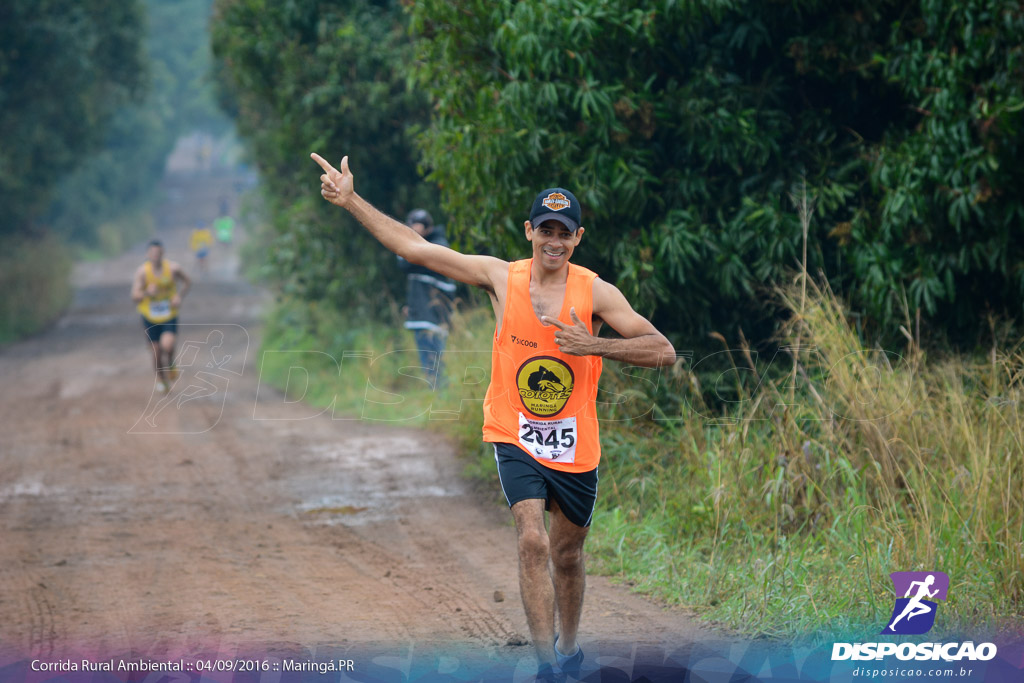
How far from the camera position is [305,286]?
55.1 feet

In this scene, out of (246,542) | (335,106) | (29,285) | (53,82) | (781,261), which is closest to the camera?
(246,542)

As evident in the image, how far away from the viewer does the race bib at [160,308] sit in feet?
44.9

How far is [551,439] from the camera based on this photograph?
456cm

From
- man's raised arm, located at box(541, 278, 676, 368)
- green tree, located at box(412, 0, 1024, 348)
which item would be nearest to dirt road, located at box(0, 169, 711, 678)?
man's raised arm, located at box(541, 278, 676, 368)

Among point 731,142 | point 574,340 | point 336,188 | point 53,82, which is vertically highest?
point 53,82

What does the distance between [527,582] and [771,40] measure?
538cm

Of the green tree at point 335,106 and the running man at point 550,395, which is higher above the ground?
the green tree at point 335,106

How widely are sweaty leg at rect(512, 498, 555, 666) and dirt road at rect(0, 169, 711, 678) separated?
0.68 m

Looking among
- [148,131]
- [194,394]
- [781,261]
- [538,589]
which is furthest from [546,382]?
[148,131]

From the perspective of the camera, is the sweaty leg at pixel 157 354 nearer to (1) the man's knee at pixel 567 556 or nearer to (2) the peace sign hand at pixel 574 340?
(1) the man's knee at pixel 567 556

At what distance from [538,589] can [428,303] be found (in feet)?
26.6

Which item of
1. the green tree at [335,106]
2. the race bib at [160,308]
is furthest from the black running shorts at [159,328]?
the green tree at [335,106]

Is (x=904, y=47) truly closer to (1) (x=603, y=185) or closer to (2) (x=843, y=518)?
(1) (x=603, y=185)

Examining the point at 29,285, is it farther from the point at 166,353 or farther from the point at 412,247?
the point at 412,247
